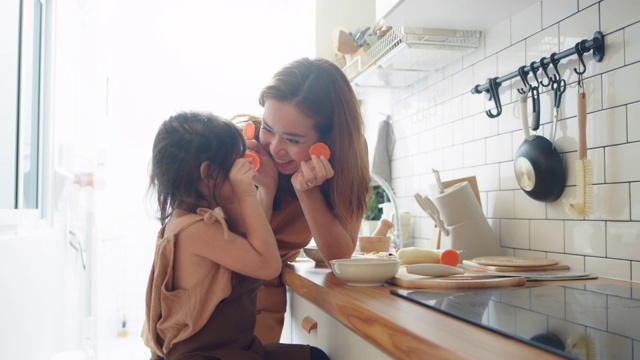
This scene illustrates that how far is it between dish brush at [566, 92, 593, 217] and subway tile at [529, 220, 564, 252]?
15 centimetres

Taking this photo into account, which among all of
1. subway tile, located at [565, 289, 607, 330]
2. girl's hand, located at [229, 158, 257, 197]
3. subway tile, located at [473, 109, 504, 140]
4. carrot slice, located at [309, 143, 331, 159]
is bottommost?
subway tile, located at [565, 289, 607, 330]

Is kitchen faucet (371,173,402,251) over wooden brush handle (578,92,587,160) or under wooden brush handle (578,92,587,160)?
under

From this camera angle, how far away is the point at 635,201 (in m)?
1.19

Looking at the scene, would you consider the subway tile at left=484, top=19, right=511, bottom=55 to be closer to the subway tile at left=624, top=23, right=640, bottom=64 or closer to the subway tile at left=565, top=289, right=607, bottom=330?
the subway tile at left=624, top=23, right=640, bottom=64

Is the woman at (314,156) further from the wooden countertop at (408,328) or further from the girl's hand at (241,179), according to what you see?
the wooden countertop at (408,328)

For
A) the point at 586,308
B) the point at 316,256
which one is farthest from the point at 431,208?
the point at 586,308

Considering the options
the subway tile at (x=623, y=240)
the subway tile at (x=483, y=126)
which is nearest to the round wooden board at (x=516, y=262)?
the subway tile at (x=623, y=240)

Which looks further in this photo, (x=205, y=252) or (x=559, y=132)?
(x=559, y=132)

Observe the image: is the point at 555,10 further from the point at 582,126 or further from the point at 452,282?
the point at 452,282

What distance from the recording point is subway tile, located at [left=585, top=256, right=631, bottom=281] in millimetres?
1221

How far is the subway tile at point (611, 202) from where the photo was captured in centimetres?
121

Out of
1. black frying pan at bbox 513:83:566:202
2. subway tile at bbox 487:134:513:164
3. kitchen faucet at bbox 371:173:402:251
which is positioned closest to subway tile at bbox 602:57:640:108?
black frying pan at bbox 513:83:566:202

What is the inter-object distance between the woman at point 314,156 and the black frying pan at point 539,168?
17.0 inches

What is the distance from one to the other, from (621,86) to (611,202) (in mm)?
260
